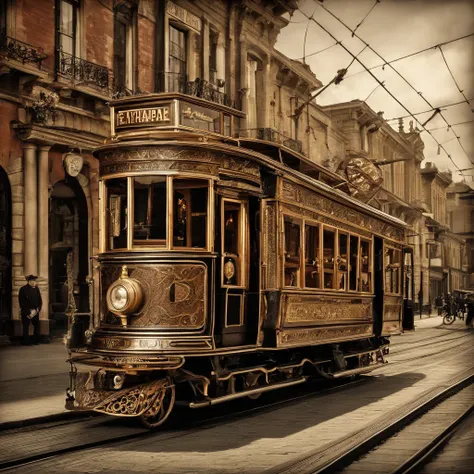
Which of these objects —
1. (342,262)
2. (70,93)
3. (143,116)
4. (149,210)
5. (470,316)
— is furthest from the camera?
(470,316)

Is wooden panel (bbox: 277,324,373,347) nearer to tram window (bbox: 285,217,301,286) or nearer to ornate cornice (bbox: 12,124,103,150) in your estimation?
tram window (bbox: 285,217,301,286)

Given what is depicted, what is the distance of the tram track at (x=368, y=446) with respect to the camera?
270 inches

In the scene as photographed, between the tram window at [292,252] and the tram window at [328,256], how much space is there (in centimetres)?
122

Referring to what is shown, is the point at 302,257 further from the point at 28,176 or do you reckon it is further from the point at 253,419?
the point at 28,176

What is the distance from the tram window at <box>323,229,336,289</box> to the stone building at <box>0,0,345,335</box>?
4.20 metres

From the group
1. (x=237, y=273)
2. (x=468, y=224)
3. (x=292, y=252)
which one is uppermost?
(x=468, y=224)

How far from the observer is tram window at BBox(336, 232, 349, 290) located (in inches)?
521

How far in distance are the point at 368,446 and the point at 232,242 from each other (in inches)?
124

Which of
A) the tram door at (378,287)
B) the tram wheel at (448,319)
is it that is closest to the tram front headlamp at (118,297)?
the tram door at (378,287)

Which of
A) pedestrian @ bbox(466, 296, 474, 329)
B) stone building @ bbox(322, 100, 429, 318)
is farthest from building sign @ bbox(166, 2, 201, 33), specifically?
pedestrian @ bbox(466, 296, 474, 329)

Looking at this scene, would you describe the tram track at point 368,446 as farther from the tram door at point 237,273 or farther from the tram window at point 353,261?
the tram window at point 353,261

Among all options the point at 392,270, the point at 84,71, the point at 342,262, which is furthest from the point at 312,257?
Result: the point at 84,71

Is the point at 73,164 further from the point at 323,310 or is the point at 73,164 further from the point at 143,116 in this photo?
the point at 143,116

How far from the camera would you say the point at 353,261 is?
554 inches
